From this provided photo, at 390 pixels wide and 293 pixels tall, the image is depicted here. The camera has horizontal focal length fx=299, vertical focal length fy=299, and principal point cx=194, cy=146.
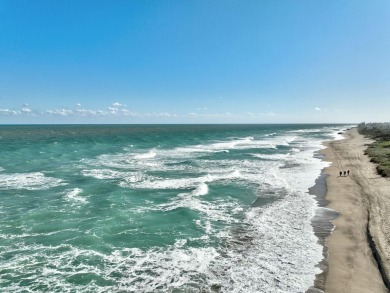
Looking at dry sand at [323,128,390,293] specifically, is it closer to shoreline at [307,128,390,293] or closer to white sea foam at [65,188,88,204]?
shoreline at [307,128,390,293]

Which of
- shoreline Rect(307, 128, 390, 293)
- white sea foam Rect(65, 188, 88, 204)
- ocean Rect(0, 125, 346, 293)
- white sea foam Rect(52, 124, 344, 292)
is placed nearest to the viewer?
shoreline Rect(307, 128, 390, 293)

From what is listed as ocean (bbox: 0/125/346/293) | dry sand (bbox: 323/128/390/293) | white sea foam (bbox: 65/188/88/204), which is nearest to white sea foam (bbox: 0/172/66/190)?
ocean (bbox: 0/125/346/293)

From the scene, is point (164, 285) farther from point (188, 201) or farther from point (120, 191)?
point (120, 191)

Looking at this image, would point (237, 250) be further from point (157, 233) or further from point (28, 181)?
point (28, 181)

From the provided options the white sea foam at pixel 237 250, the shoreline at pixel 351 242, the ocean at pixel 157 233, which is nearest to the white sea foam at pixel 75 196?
the ocean at pixel 157 233

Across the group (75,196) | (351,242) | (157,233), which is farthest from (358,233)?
(75,196)
